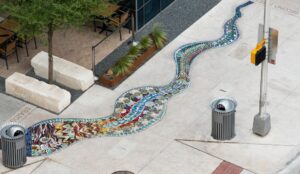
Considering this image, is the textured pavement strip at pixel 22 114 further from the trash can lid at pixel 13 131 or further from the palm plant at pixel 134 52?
the palm plant at pixel 134 52

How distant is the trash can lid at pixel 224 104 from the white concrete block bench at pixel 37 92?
4767 millimetres

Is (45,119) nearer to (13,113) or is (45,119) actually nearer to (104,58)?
(13,113)

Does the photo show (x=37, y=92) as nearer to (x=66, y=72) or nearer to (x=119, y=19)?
(x=66, y=72)

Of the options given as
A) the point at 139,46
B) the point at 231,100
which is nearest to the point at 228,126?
the point at 231,100

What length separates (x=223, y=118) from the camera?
2845 cm

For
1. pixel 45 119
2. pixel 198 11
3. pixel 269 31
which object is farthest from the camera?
pixel 198 11

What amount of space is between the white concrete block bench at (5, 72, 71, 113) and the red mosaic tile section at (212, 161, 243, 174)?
546 centimetres

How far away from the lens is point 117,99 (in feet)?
102

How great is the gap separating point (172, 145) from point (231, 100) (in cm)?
213

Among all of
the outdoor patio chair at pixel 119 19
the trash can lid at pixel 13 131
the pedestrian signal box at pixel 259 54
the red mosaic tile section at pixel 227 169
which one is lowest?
the red mosaic tile section at pixel 227 169

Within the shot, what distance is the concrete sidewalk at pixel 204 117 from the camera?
92.6ft

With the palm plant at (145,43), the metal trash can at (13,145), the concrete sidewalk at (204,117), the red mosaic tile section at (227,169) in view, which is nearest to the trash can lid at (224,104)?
the concrete sidewalk at (204,117)

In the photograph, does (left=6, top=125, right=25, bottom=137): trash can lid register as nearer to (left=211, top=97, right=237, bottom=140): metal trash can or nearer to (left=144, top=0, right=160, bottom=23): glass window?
(left=211, top=97, right=237, bottom=140): metal trash can

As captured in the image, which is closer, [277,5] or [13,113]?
[13,113]
